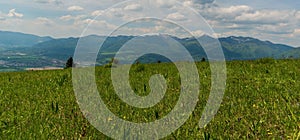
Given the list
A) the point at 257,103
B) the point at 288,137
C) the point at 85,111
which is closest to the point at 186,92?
the point at 257,103

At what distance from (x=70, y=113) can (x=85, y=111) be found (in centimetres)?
34

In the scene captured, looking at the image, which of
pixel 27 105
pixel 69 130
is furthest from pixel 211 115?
pixel 27 105

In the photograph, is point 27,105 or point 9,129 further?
point 27,105

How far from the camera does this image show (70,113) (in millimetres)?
7301

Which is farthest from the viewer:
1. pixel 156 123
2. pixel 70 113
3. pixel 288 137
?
pixel 70 113

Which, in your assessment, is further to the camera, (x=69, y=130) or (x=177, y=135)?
(x=69, y=130)

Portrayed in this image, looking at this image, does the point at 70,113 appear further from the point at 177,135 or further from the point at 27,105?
the point at 177,135

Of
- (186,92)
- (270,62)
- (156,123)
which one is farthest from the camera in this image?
(270,62)

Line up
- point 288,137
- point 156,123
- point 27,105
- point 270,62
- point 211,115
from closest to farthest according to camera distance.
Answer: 1. point 288,137
2. point 156,123
3. point 211,115
4. point 27,105
5. point 270,62

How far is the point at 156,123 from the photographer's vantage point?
6.25m

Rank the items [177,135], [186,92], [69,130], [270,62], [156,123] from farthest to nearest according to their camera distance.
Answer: [270,62]
[186,92]
[156,123]
[69,130]
[177,135]

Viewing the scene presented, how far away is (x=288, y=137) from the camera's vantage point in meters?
4.85

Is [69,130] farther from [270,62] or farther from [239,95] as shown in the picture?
[270,62]

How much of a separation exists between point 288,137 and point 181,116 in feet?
7.58
